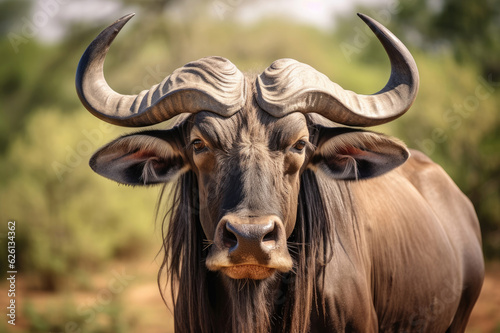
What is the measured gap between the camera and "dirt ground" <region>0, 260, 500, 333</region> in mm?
9070

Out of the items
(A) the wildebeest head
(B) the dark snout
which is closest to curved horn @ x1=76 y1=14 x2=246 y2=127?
(A) the wildebeest head

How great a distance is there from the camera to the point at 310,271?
405cm

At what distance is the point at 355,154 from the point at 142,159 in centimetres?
170

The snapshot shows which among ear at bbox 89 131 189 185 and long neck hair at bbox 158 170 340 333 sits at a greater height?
ear at bbox 89 131 189 185

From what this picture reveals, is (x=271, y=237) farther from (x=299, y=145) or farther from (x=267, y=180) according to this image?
(x=299, y=145)

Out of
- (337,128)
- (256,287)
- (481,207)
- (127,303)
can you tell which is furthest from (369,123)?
(481,207)

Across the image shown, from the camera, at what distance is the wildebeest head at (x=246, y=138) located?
3.45m

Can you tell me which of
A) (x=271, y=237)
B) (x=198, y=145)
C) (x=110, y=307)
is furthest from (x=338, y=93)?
(x=110, y=307)

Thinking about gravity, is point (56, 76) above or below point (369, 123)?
above

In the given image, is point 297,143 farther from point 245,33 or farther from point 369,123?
point 245,33

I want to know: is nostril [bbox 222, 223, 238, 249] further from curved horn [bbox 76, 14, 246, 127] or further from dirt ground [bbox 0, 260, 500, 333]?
dirt ground [bbox 0, 260, 500, 333]

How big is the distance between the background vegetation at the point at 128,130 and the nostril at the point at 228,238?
6438mm

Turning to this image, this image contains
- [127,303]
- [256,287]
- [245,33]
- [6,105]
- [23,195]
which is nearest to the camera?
[256,287]

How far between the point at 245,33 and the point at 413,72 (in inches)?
593
